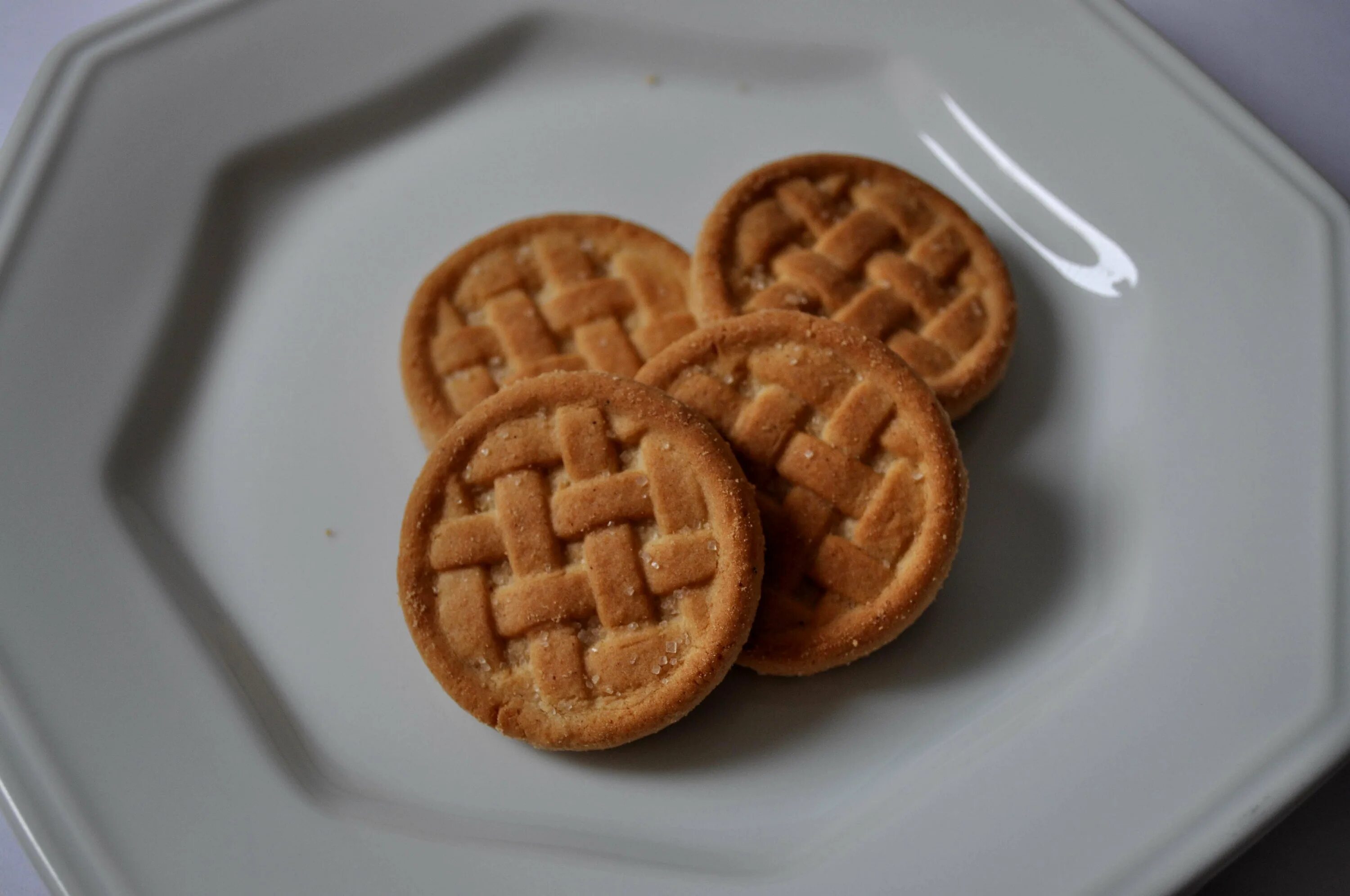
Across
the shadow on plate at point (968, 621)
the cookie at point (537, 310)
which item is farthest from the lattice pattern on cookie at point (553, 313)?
the shadow on plate at point (968, 621)

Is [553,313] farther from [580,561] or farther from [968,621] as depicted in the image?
[968,621]

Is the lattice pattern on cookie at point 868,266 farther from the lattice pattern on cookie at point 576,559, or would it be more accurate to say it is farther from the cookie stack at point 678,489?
the lattice pattern on cookie at point 576,559

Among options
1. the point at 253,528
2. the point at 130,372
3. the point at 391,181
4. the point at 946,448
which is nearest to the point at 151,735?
the point at 253,528

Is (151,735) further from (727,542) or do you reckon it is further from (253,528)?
(727,542)

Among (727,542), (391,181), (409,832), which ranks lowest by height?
(409,832)

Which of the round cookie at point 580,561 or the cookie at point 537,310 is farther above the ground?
the cookie at point 537,310

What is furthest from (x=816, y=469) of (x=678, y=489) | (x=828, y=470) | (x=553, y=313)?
(x=553, y=313)

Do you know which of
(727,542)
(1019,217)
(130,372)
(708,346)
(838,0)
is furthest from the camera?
(838,0)
